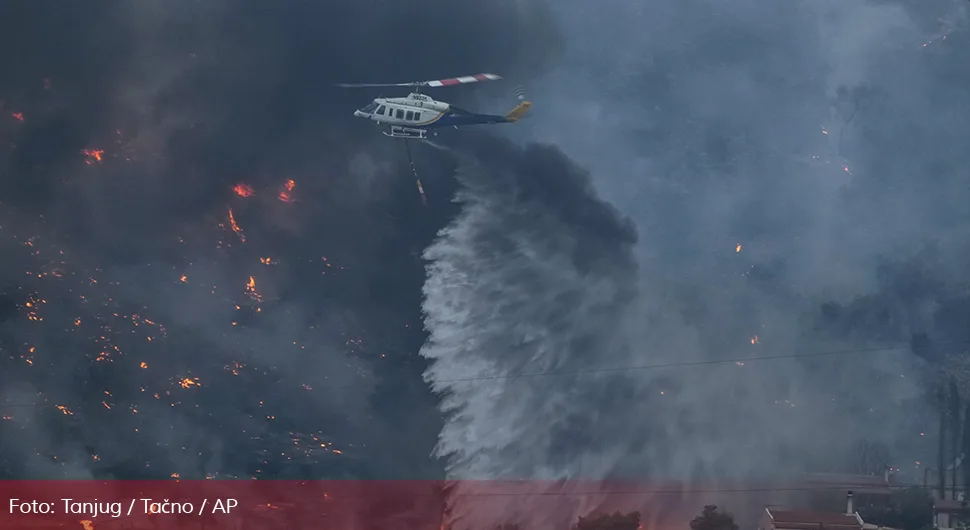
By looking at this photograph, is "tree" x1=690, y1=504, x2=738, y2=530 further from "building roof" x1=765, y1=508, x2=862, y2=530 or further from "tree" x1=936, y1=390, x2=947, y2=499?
"tree" x1=936, y1=390, x2=947, y2=499

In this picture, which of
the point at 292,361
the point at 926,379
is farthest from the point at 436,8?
the point at 926,379

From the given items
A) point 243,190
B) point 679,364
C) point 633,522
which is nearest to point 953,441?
point 679,364

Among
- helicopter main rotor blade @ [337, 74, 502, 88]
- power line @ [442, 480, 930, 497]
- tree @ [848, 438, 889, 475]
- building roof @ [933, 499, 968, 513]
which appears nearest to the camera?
power line @ [442, 480, 930, 497]

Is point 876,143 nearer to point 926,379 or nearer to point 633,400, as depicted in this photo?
point 926,379

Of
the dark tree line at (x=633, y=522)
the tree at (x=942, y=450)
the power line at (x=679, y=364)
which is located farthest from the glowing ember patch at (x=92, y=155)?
the tree at (x=942, y=450)

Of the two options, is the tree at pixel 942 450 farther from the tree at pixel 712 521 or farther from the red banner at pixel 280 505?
the red banner at pixel 280 505

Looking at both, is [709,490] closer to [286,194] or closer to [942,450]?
[942,450]

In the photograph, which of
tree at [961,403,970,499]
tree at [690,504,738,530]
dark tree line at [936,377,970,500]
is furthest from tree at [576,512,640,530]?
tree at [961,403,970,499]
